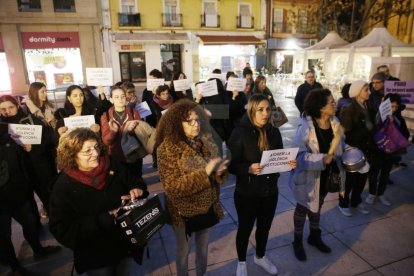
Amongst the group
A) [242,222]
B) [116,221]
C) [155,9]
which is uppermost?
[155,9]

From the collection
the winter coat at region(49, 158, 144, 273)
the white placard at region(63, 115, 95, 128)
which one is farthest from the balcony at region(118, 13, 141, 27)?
the winter coat at region(49, 158, 144, 273)

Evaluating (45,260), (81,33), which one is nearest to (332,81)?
(45,260)

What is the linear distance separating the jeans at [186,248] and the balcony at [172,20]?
23.1m

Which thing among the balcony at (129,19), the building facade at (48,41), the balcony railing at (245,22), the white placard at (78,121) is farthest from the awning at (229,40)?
the white placard at (78,121)

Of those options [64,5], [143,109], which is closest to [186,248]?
[143,109]

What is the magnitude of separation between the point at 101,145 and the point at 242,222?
1571 millimetres

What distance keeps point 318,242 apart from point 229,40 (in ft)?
73.4

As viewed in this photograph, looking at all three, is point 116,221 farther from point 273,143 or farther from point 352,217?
point 352,217

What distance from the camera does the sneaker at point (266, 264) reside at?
319 centimetres

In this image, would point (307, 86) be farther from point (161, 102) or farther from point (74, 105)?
point (74, 105)

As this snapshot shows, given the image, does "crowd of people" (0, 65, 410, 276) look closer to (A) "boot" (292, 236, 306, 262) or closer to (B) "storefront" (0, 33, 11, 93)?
(A) "boot" (292, 236, 306, 262)

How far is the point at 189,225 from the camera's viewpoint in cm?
253

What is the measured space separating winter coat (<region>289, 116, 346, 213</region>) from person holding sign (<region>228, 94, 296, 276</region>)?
352mm

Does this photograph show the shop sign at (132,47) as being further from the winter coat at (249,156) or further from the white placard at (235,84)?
the winter coat at (249,156)
